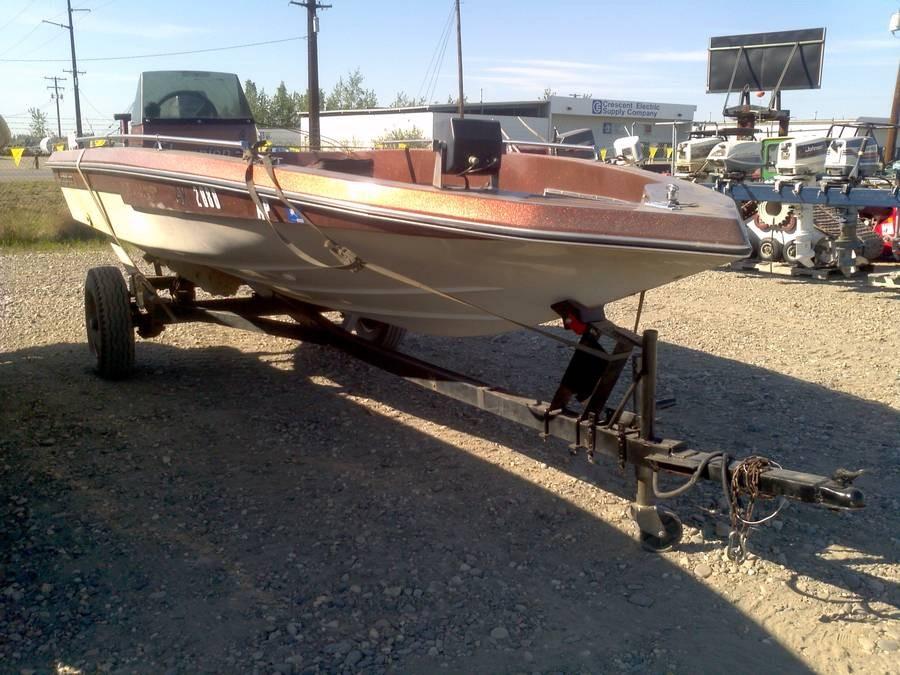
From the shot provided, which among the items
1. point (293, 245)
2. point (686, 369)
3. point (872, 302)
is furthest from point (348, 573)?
point (872, 302)

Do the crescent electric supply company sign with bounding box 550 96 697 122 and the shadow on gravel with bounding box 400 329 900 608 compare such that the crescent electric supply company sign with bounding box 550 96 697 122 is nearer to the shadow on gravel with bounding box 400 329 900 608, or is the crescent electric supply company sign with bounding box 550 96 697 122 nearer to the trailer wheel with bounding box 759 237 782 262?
the trailer wheel with bounding box 759 237 782 262

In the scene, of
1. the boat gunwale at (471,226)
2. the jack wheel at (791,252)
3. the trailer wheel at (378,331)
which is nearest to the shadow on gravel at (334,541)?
the trailer wheel at (378,331)

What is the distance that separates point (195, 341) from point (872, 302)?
21.3 feet

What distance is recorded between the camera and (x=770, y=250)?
410 inches

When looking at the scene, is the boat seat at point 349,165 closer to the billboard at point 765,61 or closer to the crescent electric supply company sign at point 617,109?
the billboard at point 765,61

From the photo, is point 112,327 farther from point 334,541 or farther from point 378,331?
point 334,541

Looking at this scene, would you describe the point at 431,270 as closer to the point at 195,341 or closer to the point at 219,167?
the point at 219,167

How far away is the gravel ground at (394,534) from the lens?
104 inches

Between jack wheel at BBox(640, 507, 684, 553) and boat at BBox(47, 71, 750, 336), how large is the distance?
0.88 meters

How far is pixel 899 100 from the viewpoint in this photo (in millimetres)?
19734

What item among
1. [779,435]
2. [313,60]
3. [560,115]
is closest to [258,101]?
[560,115]

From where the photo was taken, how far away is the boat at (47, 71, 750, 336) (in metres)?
2.94

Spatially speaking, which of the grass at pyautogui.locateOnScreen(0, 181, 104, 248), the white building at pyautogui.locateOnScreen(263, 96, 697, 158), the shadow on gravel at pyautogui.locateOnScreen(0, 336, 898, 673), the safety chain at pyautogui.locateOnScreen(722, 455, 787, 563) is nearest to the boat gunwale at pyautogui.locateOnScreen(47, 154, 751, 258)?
the safety chain at pyautogui.locateOnScreen(722, 455, 787, 563)

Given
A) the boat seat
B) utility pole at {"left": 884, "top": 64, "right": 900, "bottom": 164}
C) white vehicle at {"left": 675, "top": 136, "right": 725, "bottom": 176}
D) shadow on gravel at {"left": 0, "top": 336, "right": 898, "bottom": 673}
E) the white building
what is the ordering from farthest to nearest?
the white building
utility pole at {"left": 884, "top": 64, "right": 900, "bottom": 164}
white vehicle at {"left": 675, "top": 136, "right": 725, "bottom": 176}
the boat seat
shadow on gravel at {"left": 0, "top": 336, "right": 898, "bottom": 673}
